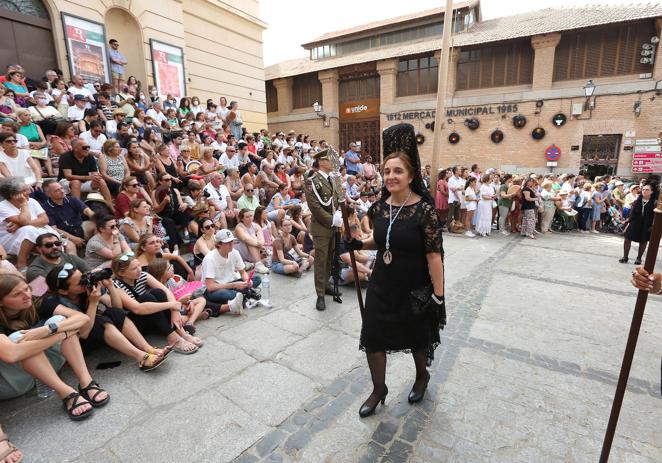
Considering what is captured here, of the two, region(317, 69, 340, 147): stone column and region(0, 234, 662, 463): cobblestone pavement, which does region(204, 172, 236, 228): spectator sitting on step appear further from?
region(317, 69, 340, 147): stone column

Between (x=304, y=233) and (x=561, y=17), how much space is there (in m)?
18.9

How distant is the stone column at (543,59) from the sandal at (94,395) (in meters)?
20.4

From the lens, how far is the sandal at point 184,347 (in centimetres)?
362

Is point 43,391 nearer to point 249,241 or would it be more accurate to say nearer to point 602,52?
point 249,241

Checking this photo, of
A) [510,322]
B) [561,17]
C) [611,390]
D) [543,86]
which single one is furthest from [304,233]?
[561,17]

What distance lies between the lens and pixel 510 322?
443 centimetres

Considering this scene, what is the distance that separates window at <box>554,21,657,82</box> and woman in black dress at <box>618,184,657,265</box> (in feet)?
41.9

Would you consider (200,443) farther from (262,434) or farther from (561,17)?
(561,17)

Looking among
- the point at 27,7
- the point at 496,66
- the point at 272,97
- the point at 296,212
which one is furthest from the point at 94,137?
the point at 272,97

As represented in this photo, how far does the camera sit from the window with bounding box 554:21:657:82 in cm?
1533

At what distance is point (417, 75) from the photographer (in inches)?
794

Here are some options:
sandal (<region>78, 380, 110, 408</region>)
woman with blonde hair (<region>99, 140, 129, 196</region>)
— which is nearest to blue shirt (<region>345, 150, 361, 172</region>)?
woman with blonde hair (<region>99, 140, 129, 196</region>)

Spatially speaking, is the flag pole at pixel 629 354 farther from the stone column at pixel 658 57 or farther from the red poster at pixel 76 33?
the stone column at pixel 658 57

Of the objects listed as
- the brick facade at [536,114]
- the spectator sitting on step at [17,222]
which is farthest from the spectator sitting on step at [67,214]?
the brick facade at [536,114]
